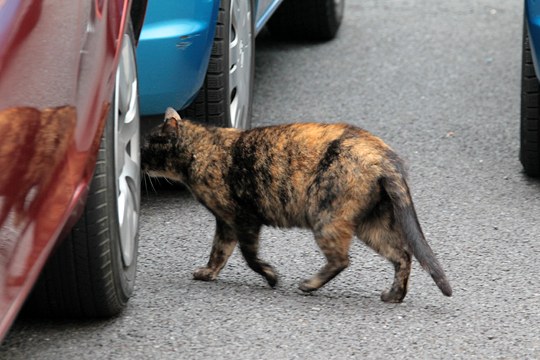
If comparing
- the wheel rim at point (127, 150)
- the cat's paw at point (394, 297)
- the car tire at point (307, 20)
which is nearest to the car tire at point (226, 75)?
the wheel rim at point (127, 150)

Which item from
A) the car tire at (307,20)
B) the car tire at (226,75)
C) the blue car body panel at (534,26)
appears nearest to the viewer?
the blue car body panel at (534,26)

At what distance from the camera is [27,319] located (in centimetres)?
382

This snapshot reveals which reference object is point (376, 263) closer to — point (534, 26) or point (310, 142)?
point (310, 142)

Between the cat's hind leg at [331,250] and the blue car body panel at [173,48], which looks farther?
the blue car body panel at [173,48]

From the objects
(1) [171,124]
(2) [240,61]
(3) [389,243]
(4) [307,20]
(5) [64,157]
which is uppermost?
(5) [64,157]

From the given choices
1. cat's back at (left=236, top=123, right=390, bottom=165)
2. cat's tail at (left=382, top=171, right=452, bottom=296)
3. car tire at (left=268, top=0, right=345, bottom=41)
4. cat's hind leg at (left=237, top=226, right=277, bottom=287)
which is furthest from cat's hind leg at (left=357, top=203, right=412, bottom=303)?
car tire at (left=268, top=0, right=345, bottom=41)

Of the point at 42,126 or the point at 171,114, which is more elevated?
the point at 42,126

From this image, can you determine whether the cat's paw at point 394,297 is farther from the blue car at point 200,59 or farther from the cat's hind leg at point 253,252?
the blue car at point 200,59

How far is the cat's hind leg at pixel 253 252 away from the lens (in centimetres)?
427

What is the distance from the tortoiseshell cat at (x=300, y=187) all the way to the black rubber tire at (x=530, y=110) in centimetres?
150

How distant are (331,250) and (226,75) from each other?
1.28m

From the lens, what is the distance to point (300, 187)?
413cm

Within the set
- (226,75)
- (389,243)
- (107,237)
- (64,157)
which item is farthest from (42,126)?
(226,75)

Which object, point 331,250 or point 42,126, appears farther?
point 331,250
